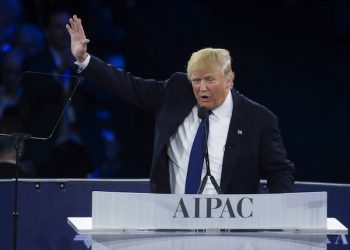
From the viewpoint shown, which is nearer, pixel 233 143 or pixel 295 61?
pixel 233 143

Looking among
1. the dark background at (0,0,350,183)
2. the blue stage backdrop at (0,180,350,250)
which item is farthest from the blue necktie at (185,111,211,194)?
the dark background at (0,0,350,183)

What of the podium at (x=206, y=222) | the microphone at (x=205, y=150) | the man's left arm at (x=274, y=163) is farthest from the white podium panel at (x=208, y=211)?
the man's left arm at (x=274, y=163)

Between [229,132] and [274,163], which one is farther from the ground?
[229,132]

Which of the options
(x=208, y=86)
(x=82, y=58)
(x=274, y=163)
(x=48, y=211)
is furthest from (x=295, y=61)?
(x=82, y=58)

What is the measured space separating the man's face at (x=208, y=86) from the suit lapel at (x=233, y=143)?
0.14m

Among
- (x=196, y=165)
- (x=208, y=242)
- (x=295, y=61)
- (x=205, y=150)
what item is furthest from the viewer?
(x=295, y=61)

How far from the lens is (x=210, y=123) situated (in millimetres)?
4117

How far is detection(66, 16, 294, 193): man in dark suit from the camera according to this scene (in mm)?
3992

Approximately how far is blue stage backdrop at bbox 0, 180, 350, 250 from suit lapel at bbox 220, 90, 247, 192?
106 centimetres

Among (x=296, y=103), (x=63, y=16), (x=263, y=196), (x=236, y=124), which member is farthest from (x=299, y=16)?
(x=263, y=196)

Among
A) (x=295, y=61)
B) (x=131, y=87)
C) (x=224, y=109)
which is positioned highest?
(x=295, y=61)

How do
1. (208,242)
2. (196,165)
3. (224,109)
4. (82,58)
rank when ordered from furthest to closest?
(224,109) → (82,58) → (196,165) → (208,242)

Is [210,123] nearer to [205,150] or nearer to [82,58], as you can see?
[205,150]

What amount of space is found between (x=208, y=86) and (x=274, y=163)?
0.49m
